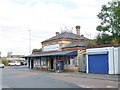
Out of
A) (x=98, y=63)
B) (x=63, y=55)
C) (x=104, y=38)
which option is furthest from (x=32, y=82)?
(x=104, y=38)

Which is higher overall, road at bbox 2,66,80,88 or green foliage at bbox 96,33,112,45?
green foliage at bbox 96,33,112,45

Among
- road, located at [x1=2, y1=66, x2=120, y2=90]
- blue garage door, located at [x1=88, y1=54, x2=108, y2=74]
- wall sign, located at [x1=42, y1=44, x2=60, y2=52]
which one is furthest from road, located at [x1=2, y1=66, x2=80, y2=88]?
wall sign, located at [x1=42, y1=44, x2=60, y2=52]

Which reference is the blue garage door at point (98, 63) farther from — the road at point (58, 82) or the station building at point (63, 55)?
the road at point (58, 82)

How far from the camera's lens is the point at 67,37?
55.6 meters

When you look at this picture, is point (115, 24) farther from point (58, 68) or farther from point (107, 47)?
point (58, 68)

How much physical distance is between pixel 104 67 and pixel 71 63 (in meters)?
8.95

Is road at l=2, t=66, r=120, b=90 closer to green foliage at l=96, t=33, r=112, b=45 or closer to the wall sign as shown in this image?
green foliage at l=96, t=33, r=112, b=45

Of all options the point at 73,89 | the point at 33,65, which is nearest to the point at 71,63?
the point at 33,65

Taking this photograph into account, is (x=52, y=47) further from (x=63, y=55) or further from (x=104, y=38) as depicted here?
(x=104, y=38)

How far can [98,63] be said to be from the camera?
40375 millimetres

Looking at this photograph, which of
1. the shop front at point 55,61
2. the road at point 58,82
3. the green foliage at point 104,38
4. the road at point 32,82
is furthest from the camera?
the shop front at point 55,61

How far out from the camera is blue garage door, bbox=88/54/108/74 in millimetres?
39019

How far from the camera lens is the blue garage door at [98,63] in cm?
3902

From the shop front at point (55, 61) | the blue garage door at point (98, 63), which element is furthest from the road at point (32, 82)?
the shop front at point (55, 61)
